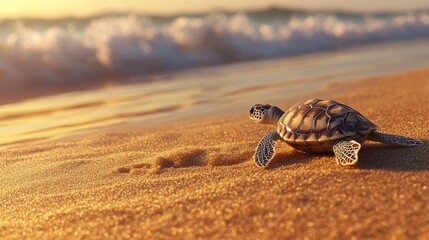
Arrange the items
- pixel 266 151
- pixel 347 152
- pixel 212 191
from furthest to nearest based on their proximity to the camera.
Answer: pixel 266 151 → pixel 347 152 → pixel 212 191

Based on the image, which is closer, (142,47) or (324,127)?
(324,127)

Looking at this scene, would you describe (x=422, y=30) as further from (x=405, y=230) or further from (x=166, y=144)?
(x=405, y=230)

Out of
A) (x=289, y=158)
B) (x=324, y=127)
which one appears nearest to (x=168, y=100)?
(x=289, y=158)

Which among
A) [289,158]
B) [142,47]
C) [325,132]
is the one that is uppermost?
[142,47]

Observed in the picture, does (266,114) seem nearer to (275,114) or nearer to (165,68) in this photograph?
(275,114)

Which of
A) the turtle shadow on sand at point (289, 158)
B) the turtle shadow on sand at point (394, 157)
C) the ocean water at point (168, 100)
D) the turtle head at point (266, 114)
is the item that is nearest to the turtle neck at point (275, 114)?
the turtle head at point (266, 114)

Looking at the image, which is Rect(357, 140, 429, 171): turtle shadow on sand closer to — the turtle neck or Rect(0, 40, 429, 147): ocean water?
the turtle neck

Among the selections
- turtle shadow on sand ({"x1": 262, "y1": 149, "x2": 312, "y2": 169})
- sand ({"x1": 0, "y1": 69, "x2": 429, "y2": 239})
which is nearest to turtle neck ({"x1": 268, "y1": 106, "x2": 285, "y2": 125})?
sand ({"x1": 0, "y1": 69, "x2": 429, "y2": 239})
